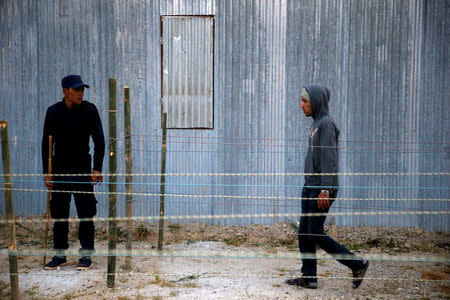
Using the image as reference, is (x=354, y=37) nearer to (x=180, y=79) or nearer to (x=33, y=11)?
(x=180, y=79)

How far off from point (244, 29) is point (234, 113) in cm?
139

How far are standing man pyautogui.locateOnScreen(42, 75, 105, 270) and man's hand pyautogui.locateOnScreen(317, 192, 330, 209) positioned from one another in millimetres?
2578

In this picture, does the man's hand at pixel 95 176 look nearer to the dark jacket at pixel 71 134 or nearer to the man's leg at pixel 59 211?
the dark jacket at pixel 71 134

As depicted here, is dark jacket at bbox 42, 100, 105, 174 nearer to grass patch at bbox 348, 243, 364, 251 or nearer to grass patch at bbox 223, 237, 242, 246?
grass patch at bbox 223, 237, 242, 246

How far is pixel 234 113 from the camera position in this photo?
25.9ft

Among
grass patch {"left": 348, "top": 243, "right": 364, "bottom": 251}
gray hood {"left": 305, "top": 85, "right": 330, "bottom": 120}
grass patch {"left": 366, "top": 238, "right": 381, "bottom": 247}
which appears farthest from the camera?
grass patch {"left": 366, "top": 238, "right": 381, "bottom": 247}

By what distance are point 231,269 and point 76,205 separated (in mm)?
2021

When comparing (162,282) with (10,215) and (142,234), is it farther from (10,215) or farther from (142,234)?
(142,234)

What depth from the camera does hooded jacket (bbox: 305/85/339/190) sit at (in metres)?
4.78

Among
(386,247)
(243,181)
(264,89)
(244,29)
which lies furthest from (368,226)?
(244,29)

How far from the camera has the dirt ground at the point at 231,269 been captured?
15.9 feet

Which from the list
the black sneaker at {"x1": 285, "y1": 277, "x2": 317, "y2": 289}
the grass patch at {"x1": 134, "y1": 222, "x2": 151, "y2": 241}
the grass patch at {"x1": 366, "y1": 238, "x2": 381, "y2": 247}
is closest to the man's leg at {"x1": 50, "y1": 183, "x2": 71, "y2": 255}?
the grass patch at {"x1": 134, "y1": 222, "x2": 151, "y2": 241}

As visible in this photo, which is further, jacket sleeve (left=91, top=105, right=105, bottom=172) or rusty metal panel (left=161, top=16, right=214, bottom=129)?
rusty metal panel (left=161, top=16, right=214, bottom=129)

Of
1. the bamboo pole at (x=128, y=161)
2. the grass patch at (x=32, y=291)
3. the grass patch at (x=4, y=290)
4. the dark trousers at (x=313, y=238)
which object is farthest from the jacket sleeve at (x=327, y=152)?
the grass patch at (x=4, y=290)
